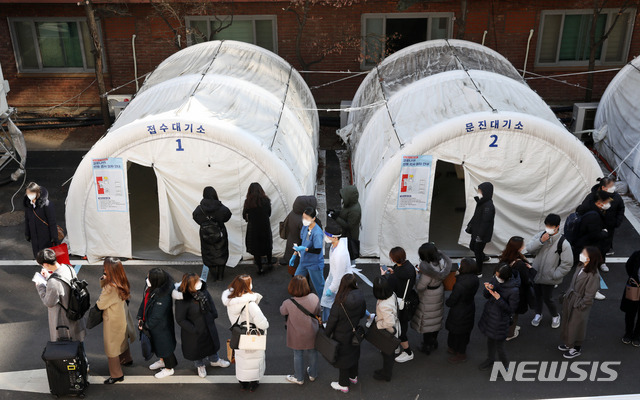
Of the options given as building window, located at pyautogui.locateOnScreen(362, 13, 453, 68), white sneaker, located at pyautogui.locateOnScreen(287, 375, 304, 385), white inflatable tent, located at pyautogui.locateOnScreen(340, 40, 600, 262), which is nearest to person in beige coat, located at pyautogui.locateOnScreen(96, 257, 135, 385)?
white sneaker, located at pyautogui.locateOnScreen(287, 375, 304, 385)

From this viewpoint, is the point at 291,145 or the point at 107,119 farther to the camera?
the point at 107,119

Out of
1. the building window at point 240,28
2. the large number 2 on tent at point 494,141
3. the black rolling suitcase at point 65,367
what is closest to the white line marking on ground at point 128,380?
the black rolling suitcase at point 65,367

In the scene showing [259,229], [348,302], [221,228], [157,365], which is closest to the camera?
[348,302]

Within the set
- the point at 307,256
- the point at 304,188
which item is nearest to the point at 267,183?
the point at 304,188

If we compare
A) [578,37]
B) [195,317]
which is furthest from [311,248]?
[578,37]

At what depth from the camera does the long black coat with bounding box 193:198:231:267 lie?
9.45 meters

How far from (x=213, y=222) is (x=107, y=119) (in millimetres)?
7228

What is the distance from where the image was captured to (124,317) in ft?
24.3

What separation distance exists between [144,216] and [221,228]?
3.35 meters

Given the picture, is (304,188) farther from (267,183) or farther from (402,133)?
(402,133)

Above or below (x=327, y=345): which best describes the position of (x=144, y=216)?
below

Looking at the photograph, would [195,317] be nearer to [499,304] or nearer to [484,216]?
[499,304]

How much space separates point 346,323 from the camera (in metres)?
6.96

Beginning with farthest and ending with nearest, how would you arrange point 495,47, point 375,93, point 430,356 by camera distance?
point 495,47 → point 375,93 → point 430,356
